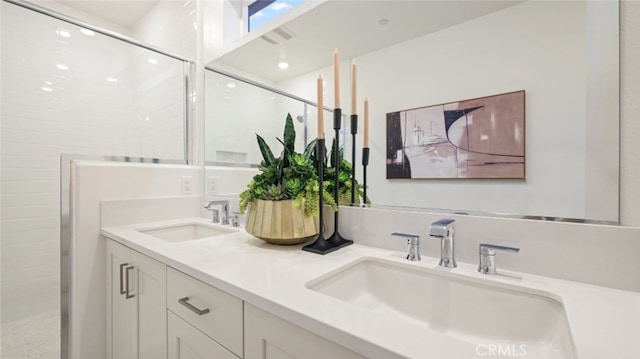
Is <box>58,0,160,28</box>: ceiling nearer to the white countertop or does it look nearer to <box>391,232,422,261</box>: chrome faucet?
the white countertop

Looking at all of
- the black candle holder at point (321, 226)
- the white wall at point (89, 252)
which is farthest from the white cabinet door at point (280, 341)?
the white wall at point (89, 252)

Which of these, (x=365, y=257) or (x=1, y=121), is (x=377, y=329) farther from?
(x=1, y=121)

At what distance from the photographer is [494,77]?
0.78 meters

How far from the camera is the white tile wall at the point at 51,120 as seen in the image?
1.72 metres

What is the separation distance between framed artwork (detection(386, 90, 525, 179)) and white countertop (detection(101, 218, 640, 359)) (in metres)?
0.27

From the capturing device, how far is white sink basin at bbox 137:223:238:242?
4.41 feet

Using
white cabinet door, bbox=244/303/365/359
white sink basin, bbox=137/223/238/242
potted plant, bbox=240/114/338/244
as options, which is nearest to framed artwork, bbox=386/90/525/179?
potted plant, bbox=240/114/338/244

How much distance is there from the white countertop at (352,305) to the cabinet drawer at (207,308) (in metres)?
0.03

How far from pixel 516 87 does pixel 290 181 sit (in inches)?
28.1

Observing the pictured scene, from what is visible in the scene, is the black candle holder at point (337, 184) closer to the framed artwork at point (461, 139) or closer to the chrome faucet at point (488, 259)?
the framed artwork at point (461, 139)

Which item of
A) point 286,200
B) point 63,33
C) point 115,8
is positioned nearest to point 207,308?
point 286,200

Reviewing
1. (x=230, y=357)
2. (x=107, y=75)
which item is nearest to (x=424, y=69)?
(x=230, y=357)

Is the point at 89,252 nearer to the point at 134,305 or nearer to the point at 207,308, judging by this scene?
the point at 134,305

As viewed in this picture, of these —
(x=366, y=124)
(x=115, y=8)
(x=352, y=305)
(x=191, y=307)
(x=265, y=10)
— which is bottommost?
(x=191, y=307)
